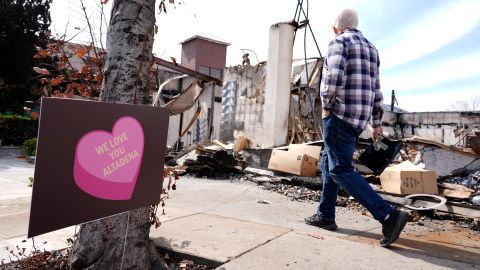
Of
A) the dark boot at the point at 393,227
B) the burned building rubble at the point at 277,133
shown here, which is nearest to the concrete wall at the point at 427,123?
the burned building rubble at the point at 277,133

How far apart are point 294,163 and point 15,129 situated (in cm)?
1736

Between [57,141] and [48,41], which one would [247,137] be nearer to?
[48,41]

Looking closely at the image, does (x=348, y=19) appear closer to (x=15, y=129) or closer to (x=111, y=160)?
(x=111, y=160)

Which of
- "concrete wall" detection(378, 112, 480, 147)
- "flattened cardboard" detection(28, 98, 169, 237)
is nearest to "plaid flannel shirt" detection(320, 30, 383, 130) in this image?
"flattened cardboard" detection(28, 98, 169, 237)

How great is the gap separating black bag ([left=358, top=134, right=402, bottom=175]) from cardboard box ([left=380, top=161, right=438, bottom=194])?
4.75 ft

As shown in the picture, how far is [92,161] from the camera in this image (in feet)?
5.37

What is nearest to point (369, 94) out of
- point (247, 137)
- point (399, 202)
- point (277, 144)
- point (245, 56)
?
point (399, 202)

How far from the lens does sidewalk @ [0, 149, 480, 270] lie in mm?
2393

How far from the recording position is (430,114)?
89.4 ft

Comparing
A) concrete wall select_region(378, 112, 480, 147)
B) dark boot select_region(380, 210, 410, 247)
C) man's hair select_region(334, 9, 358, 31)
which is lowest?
dark boot select_region(380, 210, 410, 247)

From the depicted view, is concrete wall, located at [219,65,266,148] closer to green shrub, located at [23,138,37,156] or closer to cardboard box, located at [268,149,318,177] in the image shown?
cardboard box, located at [268,149,318,177]

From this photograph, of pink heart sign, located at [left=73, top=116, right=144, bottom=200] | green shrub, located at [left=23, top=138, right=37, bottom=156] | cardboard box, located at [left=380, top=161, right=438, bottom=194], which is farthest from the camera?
green shrub, located at [left=23, top=138, right=37, bottom=156]

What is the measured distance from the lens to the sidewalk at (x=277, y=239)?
94.2 inches

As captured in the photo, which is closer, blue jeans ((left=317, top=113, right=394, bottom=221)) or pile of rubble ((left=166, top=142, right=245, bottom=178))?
blue jeans ((left=317, top=113, right=394, bottom=221))
